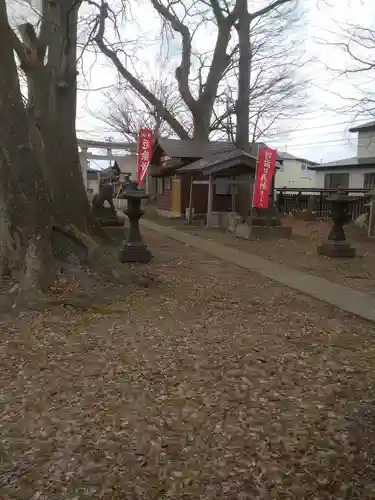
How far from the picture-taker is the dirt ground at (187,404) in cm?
271

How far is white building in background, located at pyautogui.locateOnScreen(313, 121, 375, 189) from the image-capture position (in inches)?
893

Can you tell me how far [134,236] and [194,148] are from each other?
1387cm

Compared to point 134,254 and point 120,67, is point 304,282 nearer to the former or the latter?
point 134,254

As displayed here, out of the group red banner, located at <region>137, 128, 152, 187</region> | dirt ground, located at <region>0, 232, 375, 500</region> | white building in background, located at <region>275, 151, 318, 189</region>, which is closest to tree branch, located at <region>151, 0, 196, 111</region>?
red banner, located at <region>137, 128, 152, 187</region>

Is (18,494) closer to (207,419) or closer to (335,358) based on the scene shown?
(207,419)

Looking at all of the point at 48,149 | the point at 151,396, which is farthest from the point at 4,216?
the point at 151,396

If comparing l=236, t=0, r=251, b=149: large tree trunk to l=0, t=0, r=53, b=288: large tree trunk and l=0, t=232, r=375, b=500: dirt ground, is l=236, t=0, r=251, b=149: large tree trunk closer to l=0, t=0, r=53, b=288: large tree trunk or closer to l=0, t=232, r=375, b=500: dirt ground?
l=0, t=0, r=53, b=288: large tree trunk

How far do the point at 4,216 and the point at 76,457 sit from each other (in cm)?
470

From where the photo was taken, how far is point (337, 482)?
106 inches

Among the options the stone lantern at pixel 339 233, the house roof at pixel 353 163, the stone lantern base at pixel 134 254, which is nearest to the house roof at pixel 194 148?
the house roof at pixel 353 163

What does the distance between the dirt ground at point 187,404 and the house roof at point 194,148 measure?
16463mm

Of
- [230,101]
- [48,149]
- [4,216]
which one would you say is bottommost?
[4,216]

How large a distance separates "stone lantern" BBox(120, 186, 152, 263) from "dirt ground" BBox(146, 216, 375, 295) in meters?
3.09

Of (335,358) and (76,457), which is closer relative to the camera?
(76,457)
